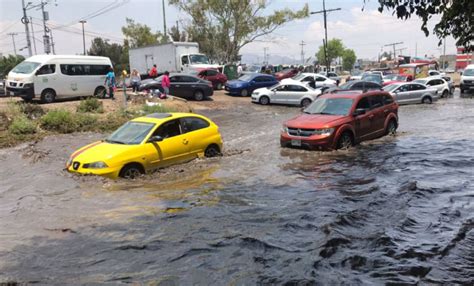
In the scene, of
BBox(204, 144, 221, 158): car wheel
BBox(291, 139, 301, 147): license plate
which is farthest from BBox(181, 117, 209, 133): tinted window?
BBox(291, 139, 301, 147): license plate

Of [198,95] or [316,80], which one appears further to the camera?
[316,80]

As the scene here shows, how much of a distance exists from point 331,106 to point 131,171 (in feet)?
21.5

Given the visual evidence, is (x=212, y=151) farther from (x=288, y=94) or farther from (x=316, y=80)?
(x=316, y=80)

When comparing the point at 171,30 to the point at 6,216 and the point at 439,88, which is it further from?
the point at 6,216

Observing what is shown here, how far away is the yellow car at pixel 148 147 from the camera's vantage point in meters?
9.91

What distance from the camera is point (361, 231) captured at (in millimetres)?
6684

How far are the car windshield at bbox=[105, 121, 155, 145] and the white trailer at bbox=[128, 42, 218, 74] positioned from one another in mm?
20847

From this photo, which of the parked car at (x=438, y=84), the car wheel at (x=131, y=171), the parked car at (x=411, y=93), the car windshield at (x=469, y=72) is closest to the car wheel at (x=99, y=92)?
the car wheel at (x=131, y=171)

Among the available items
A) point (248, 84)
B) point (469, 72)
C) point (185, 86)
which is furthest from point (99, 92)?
point (469, 72)

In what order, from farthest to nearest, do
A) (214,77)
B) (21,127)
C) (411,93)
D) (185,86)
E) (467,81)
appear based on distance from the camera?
(467,81)
(214,77)
(411,93)
(185,86)
(21,127)

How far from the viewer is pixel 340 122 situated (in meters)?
12.8

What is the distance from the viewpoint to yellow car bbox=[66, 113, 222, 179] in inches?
390

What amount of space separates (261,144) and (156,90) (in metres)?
11.6

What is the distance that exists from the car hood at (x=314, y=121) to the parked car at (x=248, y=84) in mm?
16237
